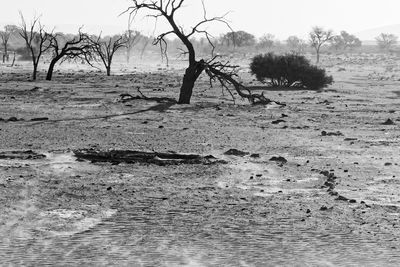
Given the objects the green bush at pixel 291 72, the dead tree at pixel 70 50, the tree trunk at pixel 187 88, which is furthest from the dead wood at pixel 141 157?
the dead tree at pixel 70 50

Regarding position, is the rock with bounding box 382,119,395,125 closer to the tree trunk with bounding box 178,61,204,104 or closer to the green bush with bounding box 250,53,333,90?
the tree trunk with bounding box 178,61,204,104

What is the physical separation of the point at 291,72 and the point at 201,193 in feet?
85.0

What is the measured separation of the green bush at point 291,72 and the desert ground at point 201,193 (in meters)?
A: 15.4

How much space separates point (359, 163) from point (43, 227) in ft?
20.1

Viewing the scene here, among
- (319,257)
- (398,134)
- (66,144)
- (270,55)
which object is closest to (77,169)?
(66,144)

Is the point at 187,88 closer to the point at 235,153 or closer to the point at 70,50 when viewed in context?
the point at 235,153

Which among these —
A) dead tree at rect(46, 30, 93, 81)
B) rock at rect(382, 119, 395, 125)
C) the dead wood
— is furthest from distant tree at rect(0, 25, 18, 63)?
the dead wood

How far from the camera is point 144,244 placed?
6859 millimetres

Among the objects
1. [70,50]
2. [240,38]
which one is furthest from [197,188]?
[240,38]

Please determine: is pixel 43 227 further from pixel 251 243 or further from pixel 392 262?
pixel 392 262

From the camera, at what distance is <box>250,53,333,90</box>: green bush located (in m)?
33.8

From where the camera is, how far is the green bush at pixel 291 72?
33781 millimetres

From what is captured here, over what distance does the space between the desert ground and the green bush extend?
15430 millimetres

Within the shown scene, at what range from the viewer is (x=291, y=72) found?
113 feet
